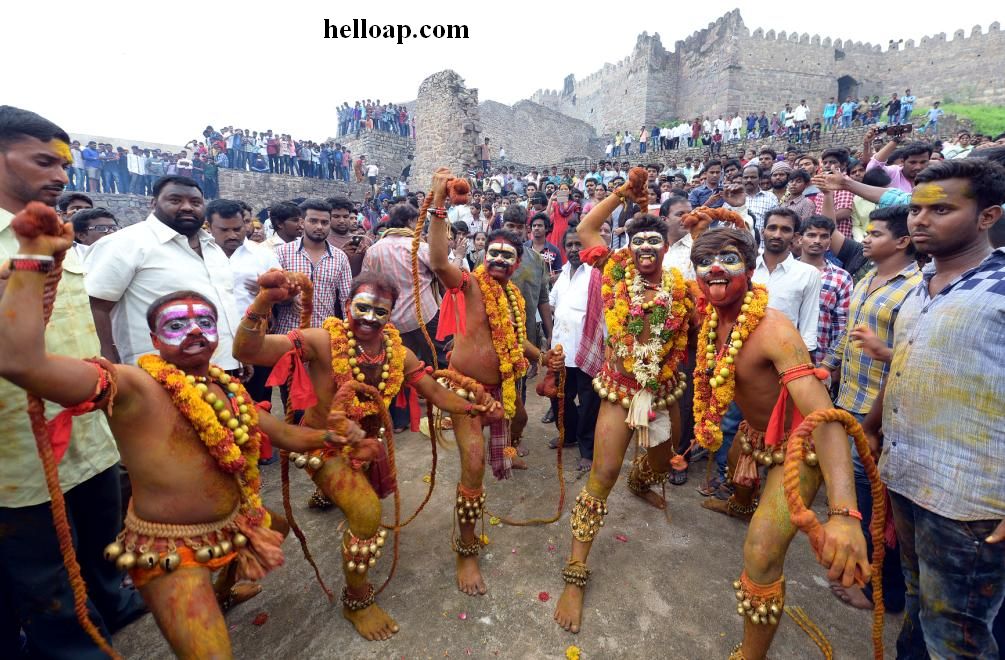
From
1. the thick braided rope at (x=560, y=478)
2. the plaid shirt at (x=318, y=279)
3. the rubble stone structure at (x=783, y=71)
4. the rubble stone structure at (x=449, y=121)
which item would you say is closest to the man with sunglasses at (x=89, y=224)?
the plaid shirt at (x=318, y=279)

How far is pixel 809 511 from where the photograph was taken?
1.90m

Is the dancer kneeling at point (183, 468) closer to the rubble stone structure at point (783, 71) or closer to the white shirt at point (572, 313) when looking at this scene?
the white shirt at point (572, 313)

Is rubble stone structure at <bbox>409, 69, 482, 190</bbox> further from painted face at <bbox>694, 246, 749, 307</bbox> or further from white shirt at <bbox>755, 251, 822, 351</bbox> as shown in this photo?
painted face at <bbox>694, 246, 749, 307</bbox>

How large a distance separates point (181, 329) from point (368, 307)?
110cm

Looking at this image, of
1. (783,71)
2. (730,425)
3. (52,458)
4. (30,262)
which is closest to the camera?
(30,262)

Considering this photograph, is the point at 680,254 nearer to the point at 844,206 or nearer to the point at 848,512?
the point at 844,206

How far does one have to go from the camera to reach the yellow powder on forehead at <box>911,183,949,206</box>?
224cm

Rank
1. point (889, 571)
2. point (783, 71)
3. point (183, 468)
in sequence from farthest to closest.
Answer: point (783, 71)
point (889, 571)
point (183, 468)

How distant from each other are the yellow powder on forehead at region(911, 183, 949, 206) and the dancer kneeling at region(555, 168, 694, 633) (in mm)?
1563

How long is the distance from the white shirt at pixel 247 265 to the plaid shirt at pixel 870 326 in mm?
5280

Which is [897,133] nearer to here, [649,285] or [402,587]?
[649,285]

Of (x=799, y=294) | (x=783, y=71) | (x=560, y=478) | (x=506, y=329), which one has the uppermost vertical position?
(x=783, y=71)

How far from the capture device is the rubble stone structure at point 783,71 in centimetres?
2805

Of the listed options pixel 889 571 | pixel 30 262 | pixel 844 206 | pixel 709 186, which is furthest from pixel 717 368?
pixel 709 186
